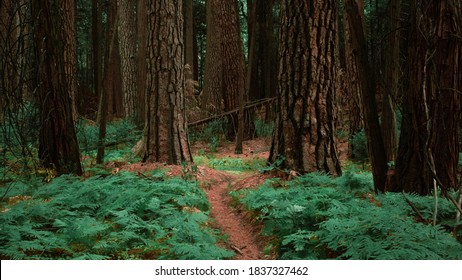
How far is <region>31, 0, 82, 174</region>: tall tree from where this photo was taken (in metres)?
5.66

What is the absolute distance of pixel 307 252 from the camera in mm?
3566

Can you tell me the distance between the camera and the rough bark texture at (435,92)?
423cm

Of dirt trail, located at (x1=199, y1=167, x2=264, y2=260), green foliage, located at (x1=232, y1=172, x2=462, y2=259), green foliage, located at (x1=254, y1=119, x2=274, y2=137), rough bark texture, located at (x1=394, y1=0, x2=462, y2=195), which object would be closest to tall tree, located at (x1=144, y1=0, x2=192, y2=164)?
dirt trail, located at (x1=199, y1=167, x2=264, y2=260)

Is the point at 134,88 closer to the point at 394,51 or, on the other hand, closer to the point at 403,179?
the point at 394,51

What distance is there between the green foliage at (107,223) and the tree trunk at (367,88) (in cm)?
199

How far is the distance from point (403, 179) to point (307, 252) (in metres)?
1.64

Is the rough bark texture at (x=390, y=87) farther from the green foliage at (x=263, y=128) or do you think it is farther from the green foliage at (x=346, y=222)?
the green foliage at (x=263, y=128)

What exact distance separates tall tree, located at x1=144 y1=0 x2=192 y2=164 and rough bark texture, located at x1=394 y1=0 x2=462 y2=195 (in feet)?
13.2

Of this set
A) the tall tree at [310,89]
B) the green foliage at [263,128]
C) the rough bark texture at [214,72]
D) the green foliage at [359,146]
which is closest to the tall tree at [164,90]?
the tall tree at [310,89]

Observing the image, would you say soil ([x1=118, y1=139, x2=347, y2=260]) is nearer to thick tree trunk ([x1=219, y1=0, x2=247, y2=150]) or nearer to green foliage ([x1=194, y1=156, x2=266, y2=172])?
green foliage ([x1=194, y1=156, x2=266, y2=172])

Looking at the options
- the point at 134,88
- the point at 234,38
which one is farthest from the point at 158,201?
the point at 134,88

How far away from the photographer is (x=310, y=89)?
5.76 meters

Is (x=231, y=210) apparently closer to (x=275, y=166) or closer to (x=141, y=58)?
(x=275, y=166)

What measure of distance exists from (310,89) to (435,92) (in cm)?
179
